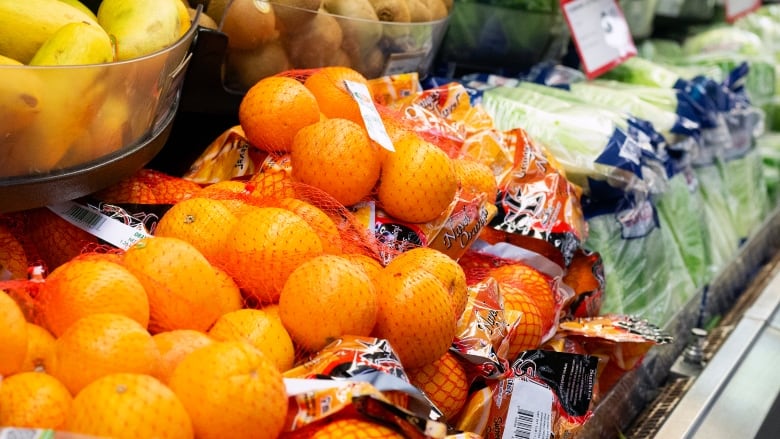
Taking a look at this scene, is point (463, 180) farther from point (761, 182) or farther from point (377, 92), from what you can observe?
point (761, 182)

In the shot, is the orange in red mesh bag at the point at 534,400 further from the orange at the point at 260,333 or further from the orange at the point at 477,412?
the orange at the point at 260,333

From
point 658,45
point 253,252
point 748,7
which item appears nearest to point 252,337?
point 253,252

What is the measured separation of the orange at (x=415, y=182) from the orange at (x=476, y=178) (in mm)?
168

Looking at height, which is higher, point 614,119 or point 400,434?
point 400,434

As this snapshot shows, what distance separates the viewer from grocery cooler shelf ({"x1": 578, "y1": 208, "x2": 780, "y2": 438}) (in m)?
1.63

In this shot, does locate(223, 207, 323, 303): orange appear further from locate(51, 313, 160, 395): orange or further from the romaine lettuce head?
the romaine lettuce head

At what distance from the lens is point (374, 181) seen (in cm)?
135

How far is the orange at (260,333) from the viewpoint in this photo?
39.1 inches

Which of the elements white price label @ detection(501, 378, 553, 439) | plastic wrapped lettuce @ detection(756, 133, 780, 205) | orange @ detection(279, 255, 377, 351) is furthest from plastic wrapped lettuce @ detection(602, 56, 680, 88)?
orange @ detection(279, 255, 377, 351)

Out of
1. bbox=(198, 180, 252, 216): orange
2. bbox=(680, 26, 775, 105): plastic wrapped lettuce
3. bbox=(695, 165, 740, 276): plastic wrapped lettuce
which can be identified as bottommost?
bbox=(695, 165, 740, 276): plastic wrapped lettuce

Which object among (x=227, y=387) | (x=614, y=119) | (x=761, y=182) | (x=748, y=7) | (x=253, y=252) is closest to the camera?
(x=227, y=387)

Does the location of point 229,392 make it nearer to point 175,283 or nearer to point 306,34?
point 175,283

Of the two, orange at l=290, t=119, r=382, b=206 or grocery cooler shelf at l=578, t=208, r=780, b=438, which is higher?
orange at l=290, t=119, r=382, b=206

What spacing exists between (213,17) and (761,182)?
243 cm
